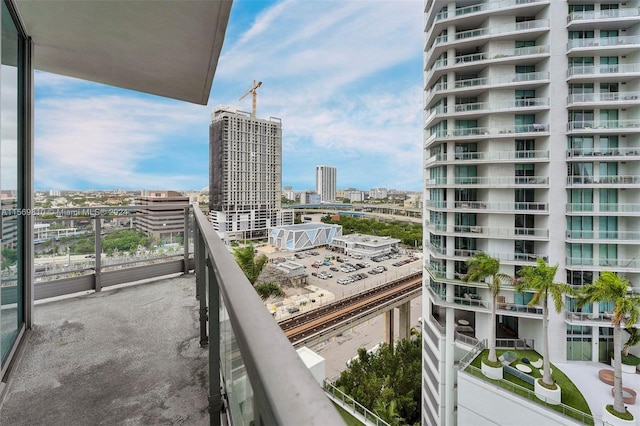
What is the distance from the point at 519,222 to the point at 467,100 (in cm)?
475

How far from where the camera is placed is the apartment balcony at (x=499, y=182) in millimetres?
9826

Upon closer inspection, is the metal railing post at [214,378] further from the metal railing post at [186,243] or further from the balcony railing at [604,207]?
the balcony railing at [604,207]

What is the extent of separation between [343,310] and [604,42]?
14340 millimetres

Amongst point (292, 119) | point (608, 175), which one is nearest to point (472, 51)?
point (608, 175)

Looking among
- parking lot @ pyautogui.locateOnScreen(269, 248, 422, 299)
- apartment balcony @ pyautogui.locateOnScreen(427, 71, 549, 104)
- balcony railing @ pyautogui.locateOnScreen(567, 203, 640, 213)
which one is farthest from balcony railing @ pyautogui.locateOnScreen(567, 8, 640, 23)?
parking lot @ pyautogui.locateOnScreen(269, 248, 422, 299)

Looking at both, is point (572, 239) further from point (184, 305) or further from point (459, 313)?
point (184, 305)

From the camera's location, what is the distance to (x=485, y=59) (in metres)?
10.2

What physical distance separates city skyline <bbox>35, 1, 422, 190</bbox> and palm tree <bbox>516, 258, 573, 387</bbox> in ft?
21.3


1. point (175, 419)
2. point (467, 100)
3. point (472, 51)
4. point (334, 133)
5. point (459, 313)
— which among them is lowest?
point (459, 313)

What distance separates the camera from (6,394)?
1409 mm

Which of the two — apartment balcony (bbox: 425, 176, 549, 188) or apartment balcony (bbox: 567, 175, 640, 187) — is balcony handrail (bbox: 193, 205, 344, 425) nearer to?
apartment balcony (bbox: 425, 176, 549, 188)

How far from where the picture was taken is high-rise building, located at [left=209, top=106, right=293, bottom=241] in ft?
93.4

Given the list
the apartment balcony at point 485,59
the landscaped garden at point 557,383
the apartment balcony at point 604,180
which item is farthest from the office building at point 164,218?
the apartment balcony at point 604,180

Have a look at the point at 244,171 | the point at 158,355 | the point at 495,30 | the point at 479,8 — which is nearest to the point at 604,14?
the point at 495,30
